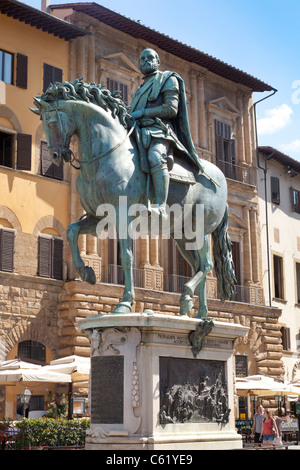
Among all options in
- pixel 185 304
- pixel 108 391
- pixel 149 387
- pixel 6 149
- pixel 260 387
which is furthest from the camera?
pixel 6 149

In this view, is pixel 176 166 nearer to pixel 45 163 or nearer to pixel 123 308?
pixel 123 308

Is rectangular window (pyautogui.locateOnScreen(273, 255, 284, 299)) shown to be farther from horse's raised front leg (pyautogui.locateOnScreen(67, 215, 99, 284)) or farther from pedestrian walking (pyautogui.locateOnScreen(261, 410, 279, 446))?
horse's raised front leg (pyautogui.locateOnScreen(67, 215, 99, 284))

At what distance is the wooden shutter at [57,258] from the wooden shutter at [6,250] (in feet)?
4.74

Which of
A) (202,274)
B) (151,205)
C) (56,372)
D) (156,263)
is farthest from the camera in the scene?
(156,263)

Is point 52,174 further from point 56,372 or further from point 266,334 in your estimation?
point 266,334

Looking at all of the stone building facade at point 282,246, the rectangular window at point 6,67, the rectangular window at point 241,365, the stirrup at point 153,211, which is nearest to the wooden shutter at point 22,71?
the rectangular window at point 6,67

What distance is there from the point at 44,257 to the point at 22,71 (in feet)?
17.6

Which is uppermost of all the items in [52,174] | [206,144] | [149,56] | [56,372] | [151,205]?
[206,144]

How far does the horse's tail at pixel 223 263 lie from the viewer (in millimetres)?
10109

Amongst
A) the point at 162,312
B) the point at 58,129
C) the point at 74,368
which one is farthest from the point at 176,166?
the point at 162,312

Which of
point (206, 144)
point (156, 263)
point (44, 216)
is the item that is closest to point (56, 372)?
point (44, 216)

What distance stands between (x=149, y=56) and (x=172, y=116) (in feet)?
2.80

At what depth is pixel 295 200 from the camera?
3438cm
